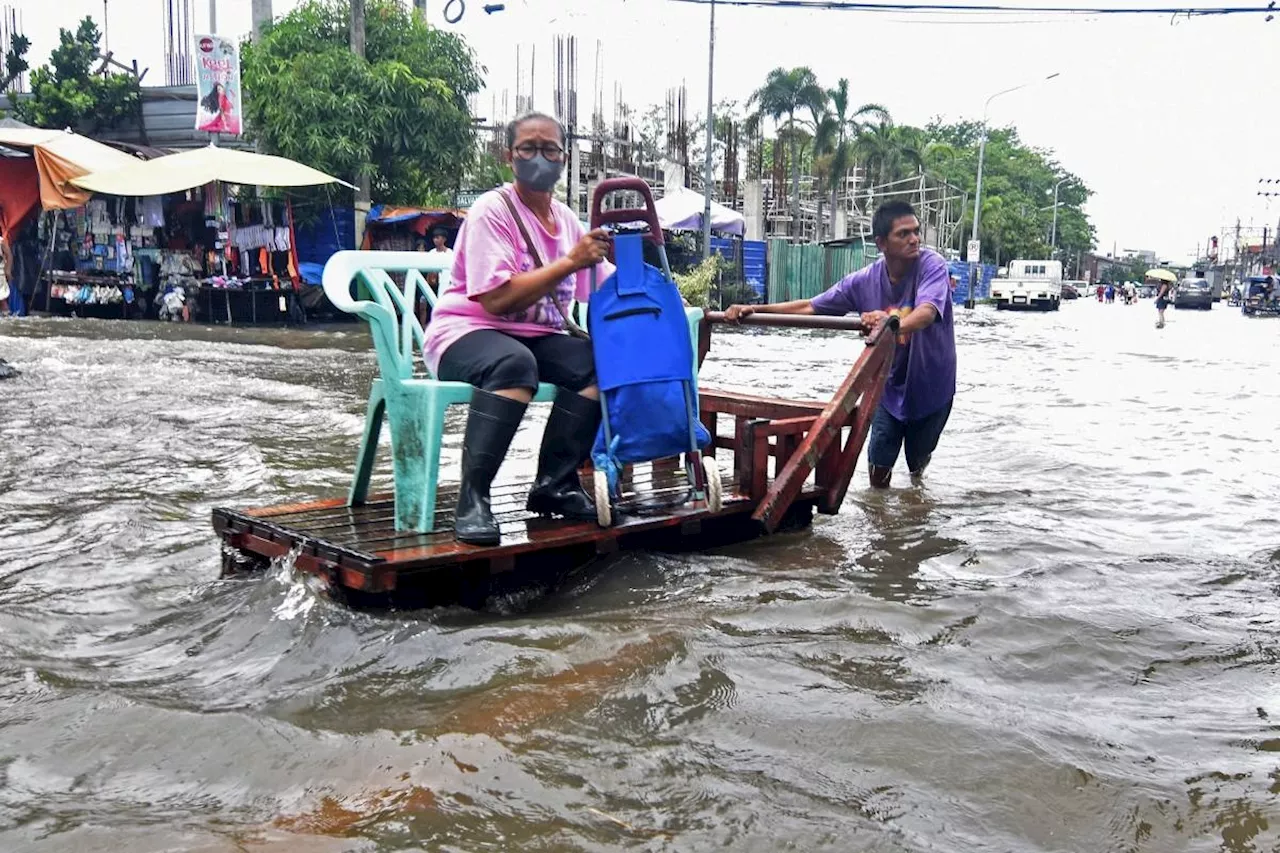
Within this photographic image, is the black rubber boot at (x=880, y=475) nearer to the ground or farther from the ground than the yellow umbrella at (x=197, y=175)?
nearer to the ground

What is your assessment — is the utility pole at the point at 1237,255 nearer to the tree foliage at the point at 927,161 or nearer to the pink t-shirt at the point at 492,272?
the tree foliage at the point at 927,161

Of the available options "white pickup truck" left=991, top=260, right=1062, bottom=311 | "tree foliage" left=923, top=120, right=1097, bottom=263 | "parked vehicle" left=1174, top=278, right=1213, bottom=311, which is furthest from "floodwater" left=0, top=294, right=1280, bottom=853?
"tree foliage" left=923, top=120, right=1097, bottom=263

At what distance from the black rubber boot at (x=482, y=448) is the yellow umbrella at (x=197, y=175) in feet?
40.9

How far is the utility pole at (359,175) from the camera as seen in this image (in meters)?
17.4

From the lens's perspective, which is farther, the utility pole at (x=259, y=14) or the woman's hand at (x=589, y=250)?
the utility pole at (x=259, y=14)

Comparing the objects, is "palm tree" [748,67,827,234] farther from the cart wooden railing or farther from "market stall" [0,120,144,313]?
the cart wooden railing

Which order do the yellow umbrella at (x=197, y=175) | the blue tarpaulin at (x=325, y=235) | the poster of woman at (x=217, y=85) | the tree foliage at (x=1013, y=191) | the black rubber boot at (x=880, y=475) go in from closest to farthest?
the black rubber boot at (x=880, y=475) → the yellow umbrella at (x=197, y=175) → the poster of woman at (x=217, y=85) → the blue tarpaulin at (x=325, y=235) → the tree foliage at (x=1013, y=191)

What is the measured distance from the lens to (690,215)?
2366cm

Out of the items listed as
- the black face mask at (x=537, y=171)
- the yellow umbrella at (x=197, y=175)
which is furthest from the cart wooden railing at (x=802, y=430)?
the yellow umbrella at (x=197, y=175)

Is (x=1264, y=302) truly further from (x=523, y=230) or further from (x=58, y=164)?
(x=523, y=230)

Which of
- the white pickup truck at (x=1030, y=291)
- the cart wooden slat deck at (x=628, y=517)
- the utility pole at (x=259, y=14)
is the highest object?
the utility pole at (x=259, y=14)

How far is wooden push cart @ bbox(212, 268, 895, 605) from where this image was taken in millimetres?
3180

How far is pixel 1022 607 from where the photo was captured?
346 centimetres

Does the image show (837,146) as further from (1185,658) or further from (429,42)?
(1185,658)
